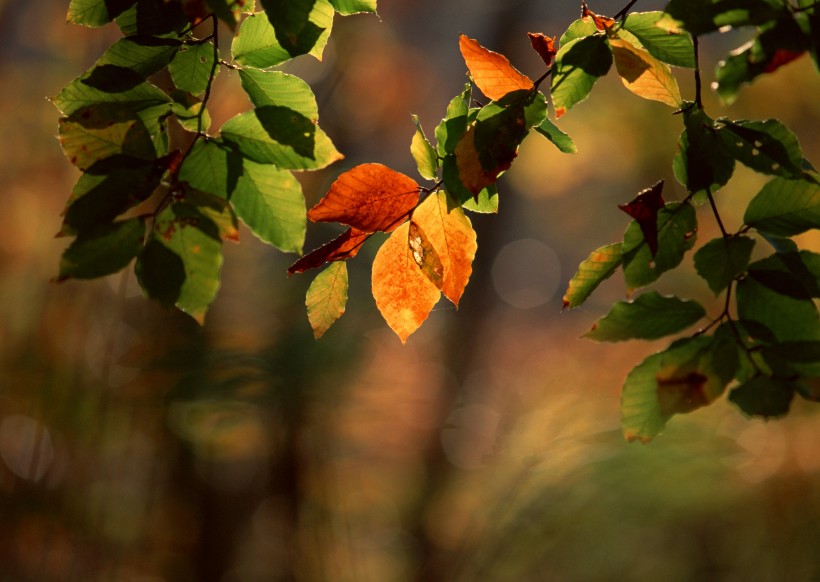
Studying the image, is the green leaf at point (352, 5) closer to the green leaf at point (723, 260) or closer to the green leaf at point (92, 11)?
the green leaf at point (92, 11)

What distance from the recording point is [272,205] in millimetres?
456

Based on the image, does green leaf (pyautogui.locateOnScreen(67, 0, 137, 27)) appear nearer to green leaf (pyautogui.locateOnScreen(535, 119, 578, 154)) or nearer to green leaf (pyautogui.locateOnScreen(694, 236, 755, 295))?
green leaf (pyautogui.locateOnScreen(535, 119, 578, 154))

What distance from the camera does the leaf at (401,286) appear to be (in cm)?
52

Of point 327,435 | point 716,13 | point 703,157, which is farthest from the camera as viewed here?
point 327,435

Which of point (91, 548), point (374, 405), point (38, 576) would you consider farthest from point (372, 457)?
point (38, 576)

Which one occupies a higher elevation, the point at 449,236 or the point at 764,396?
the point at 449,236

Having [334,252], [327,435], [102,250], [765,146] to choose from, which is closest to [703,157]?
[765,146]

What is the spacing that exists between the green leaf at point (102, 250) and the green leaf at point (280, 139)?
0.29 ft

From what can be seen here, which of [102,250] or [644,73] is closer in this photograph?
[102,250]

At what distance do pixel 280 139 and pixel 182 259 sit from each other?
102mm

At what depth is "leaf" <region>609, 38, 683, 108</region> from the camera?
496 mm

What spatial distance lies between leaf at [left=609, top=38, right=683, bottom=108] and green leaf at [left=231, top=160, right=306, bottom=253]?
25 centimetres

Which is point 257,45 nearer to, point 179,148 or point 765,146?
point 179,148

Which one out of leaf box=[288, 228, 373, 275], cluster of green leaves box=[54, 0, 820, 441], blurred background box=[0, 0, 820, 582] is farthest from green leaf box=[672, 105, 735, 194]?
blurred background box=[0, 0, 820, 582]
